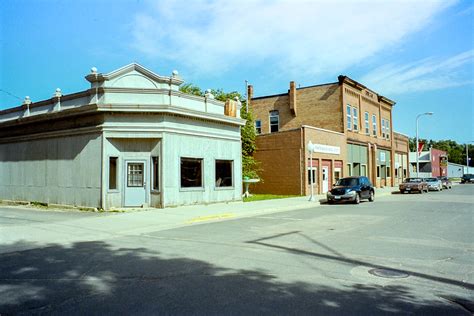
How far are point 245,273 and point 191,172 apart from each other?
13305 millimetres

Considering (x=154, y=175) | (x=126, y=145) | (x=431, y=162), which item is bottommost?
(x=154, y=175)

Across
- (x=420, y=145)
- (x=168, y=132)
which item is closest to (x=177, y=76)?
(x=168, y=132)

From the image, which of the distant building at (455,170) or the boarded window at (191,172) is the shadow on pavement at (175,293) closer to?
the boarded window at (191,172)

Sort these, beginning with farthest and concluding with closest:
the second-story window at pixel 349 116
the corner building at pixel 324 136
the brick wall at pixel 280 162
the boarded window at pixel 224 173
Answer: the second-story window at pixel 349 116 < the corner building at pixel 324 136 < the brick wall at pixel 280 162 < the boarded window at pixel 224 173

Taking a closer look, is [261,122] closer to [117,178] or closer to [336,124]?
[336,124]

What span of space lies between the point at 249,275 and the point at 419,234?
21.0 feet

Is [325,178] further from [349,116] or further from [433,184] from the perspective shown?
[433,184]

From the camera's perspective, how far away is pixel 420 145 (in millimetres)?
46781

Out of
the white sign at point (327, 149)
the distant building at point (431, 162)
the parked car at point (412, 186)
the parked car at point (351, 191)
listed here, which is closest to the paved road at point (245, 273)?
the parked car at point (351, 191)

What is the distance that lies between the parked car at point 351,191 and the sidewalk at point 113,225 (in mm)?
5947

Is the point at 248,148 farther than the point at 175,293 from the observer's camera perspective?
Yes

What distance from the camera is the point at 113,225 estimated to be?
42.5 ft

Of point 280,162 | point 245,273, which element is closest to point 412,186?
point 280,162

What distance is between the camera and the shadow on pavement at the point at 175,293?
4.86m
